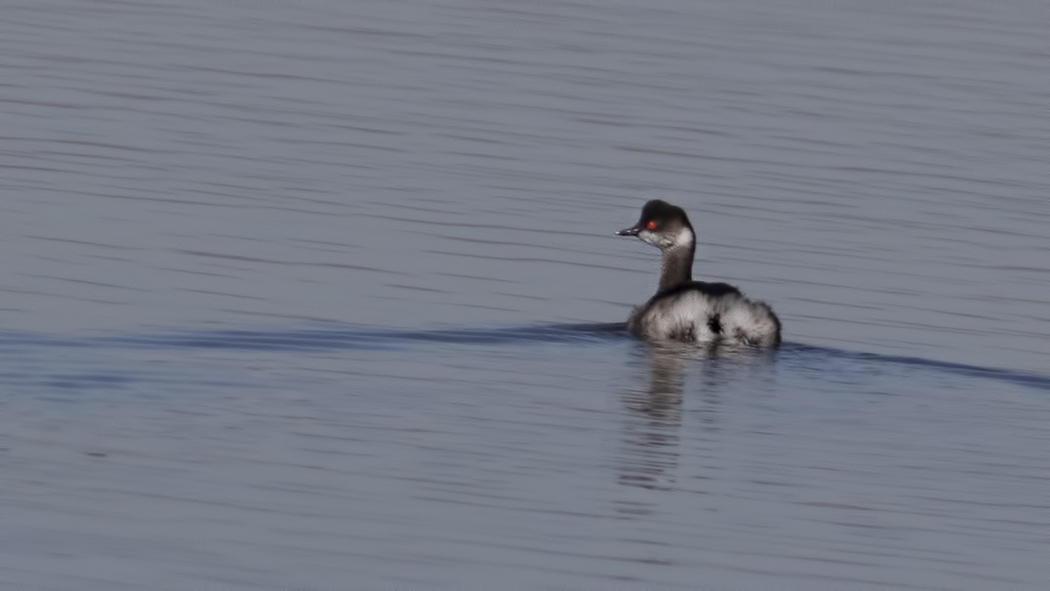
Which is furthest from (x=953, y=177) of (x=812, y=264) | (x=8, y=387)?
(x=8, y=387)

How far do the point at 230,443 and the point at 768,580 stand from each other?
260 centimetres

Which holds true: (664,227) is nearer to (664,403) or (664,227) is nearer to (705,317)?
(705,317)

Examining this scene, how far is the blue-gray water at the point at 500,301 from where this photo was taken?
878 centimetres

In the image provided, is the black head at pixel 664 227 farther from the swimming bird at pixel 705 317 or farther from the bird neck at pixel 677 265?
the swimming bird at pixel 705 317

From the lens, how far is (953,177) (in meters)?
19.2

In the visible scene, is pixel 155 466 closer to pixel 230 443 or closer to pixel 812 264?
pixel 230 443

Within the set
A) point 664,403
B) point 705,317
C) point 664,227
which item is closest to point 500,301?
point 664,227

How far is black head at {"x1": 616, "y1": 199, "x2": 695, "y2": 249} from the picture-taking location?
47.5 feet

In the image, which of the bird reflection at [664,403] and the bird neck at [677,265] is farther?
the bird neck at [677,265]

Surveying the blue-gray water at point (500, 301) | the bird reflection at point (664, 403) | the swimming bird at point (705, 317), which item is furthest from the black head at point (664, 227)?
the bird reflection at point (664, 403)

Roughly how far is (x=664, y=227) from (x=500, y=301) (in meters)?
1.26

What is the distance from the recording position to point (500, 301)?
46.0 feet

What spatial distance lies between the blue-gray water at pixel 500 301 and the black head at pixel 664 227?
0.61 meters

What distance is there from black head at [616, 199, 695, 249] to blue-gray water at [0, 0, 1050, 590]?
0.61 m
